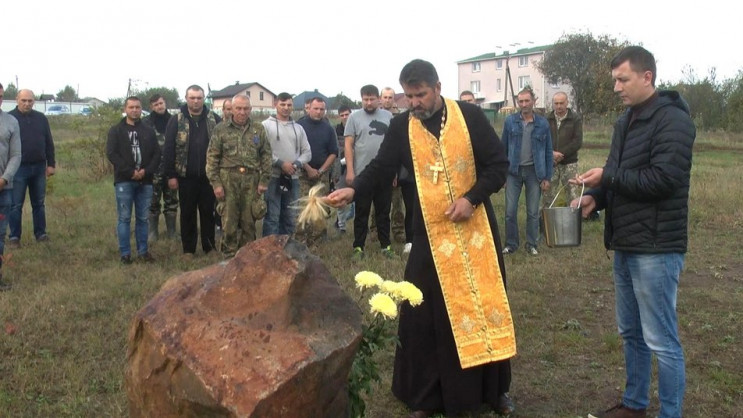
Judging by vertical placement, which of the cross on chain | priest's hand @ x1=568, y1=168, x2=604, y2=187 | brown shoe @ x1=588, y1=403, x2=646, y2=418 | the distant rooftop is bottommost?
brown shoe @ x1=588, y1=403, x2=646, y2=418

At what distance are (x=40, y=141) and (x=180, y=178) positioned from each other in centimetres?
224

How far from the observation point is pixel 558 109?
10.3 m

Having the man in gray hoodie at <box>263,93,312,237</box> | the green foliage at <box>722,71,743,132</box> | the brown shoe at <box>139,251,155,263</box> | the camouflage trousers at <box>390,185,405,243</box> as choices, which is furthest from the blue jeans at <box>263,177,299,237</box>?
the green foliage at <box>722,71,743,132</box>

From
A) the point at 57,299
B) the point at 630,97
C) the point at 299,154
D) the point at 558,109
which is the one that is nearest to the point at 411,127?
the point at 630,97

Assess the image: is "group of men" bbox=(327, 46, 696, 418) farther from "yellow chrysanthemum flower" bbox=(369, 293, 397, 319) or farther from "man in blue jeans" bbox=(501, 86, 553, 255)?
"man in blue jeans" bbox=(501, 86, 553, 255)

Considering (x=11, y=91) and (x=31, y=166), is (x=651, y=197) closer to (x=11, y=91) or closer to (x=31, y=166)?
(x=31, y=166)

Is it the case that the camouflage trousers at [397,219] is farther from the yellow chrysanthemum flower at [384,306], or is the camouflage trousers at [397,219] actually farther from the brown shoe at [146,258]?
the yellow chrysanthemum flower at [384,306]

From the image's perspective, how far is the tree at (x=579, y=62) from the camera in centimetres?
4309

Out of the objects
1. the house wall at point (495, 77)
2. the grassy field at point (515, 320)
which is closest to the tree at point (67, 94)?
the house wall at point (495, 77)

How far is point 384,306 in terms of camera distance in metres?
3.61

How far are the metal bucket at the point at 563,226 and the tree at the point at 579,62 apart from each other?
3809 cm

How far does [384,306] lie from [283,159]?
5610mm

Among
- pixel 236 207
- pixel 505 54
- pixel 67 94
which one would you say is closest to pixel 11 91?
pixel 67 94

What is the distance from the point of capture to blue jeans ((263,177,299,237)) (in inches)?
361
